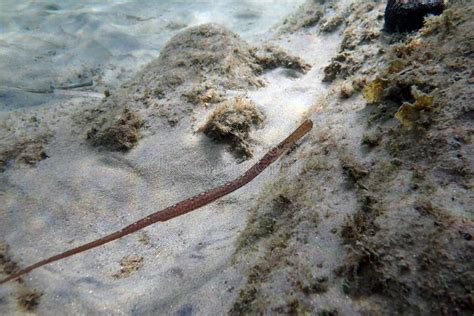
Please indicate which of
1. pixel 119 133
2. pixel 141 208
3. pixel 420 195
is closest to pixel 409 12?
pixel 420 195

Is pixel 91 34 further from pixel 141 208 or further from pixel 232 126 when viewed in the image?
pixel 141 208

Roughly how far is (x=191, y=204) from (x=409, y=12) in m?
4.34

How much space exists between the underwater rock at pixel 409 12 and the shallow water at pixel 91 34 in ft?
16.5

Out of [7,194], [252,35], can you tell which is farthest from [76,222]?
[252,35]

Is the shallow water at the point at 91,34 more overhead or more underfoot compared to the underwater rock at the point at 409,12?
more underfoot

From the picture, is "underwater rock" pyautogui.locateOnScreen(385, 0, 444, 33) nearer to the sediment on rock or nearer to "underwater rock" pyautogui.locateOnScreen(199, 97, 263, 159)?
the sediment on rock

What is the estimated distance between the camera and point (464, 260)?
182 cm

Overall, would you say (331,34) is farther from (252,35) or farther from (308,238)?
(308,238)

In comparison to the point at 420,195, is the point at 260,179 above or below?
below

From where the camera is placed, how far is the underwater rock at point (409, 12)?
450 centimetres

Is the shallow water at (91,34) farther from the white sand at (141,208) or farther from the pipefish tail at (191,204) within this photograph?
the pipefish tail at (191,204)

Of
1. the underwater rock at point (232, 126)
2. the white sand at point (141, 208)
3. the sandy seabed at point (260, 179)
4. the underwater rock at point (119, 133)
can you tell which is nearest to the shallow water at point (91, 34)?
the white sand at point (141, 208)

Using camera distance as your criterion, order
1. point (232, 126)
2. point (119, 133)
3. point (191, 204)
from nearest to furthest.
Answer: point (191, 204) < point (232, 126) < point (119, 133)

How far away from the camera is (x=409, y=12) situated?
4691 mm
